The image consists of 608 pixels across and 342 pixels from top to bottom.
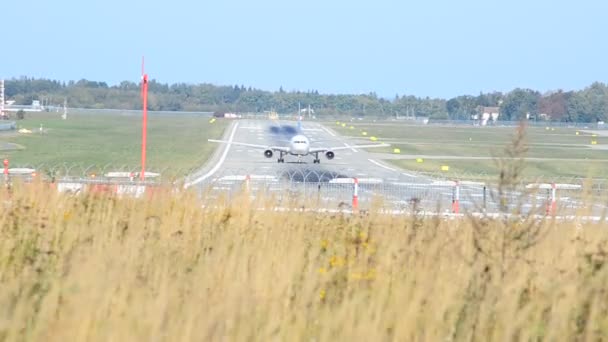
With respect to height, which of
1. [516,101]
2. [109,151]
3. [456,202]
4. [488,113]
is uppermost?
[516,101]

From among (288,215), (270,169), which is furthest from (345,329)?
(270,169)

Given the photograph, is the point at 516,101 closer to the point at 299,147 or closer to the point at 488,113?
the point at 488,113

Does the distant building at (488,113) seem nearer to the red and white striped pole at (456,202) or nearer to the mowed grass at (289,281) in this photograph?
the red and white striped pole at (456,202)

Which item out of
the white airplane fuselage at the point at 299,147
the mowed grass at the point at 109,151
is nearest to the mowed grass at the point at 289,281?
the mowed grass at the point at 109,151

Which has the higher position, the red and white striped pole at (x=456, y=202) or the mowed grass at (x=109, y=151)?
the red and white striped pole at (x=456, y=202)

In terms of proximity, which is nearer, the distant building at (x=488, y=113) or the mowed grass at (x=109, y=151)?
the mowed grass at (x=109, y=151)

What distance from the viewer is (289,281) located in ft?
19.4

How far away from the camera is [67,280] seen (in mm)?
5516

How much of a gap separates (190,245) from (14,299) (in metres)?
2.19

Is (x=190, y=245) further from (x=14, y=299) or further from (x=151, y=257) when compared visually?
(x=14, y=299)

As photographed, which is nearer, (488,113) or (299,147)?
(299,147)

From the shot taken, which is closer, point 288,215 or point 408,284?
point 408,284

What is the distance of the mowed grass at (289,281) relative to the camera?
201 inches

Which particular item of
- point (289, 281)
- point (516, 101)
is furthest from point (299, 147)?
point (516, 101)
